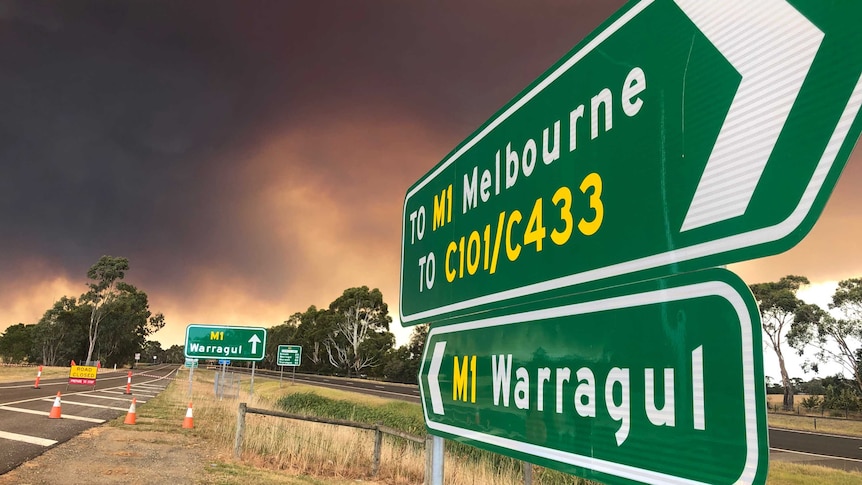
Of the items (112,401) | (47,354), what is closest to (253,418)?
(112,401)

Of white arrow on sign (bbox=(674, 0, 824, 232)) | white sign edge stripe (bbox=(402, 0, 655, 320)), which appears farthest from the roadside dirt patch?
white arrow on sign (bbox=(674, 0, 824, 232))

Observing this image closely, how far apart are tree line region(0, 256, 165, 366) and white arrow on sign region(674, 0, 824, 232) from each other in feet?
273

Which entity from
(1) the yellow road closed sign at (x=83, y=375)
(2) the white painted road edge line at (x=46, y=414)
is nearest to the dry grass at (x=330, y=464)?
(2) the white painted road edge line at (x=46, y=414)

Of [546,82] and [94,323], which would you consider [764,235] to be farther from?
[94,323]

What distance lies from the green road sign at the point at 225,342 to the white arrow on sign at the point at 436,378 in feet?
51.2

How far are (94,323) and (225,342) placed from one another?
7389cm

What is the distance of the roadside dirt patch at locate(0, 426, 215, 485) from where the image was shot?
7812 mm

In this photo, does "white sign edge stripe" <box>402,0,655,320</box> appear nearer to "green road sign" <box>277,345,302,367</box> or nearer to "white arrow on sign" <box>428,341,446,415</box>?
"white arrow on sign" <box>428,341,446,415</box>

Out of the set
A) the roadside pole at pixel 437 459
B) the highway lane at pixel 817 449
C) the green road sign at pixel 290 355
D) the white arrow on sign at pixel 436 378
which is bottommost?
the highway lane at pixel 817 449

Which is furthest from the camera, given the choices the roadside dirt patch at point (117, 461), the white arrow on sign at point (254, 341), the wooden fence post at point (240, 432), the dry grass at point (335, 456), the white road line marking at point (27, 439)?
the white arrow on sign at point (254, 341)

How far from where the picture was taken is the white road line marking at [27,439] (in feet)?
33.6

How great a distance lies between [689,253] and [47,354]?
337 ft

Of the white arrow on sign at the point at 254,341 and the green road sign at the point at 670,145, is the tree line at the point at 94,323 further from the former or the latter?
the green road sign at the point at 670,145

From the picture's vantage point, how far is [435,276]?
8.35 feet
